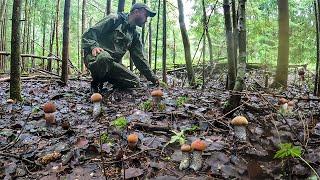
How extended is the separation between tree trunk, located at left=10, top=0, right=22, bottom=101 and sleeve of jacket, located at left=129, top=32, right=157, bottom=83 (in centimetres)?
246

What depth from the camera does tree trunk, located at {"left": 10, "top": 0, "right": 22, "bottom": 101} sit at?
5.78 metres

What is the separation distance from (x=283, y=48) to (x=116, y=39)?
15.0ft

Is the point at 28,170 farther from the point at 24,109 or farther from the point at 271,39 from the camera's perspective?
the point at 271,39

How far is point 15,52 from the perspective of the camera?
233 inches

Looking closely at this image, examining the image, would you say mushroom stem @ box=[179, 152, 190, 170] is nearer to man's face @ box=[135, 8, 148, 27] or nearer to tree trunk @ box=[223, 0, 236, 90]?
tree trunk @ box=[223, 0, 236, 90]

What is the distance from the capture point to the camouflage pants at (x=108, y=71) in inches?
252

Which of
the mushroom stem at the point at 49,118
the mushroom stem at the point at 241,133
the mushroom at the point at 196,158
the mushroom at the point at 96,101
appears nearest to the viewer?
the mushroom at the point at 196,158

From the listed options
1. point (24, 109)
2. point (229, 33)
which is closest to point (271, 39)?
point (229, 33)

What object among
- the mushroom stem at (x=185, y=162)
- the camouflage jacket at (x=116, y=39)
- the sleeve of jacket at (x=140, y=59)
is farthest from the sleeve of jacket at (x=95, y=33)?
the mushroom stem at (x=185, y=162)

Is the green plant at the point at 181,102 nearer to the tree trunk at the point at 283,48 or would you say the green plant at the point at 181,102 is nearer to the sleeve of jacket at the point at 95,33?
the sleeve of jacket at the point at 95,33

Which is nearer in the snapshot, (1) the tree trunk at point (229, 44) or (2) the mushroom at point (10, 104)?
(1) the tree trunk at point (229, 44)

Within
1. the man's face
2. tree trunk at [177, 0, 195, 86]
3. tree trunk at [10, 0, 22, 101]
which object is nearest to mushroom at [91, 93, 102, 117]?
tree trunk at [10, 0, 22, 101]

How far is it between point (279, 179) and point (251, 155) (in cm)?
43

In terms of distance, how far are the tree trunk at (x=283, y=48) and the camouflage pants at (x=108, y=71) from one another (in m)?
3.96
